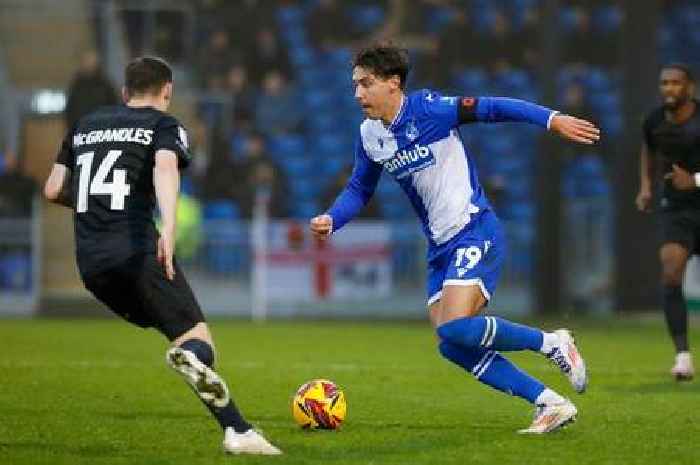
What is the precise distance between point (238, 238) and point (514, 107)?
13140 millimetres

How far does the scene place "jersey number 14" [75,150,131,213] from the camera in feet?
26.2

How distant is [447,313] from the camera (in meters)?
8.88

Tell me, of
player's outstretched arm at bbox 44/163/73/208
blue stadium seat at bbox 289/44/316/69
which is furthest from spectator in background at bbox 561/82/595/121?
player's outstretched arm at bbox 44/163/73/208

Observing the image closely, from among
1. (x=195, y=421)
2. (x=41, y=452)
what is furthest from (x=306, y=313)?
(x=41, y=452)

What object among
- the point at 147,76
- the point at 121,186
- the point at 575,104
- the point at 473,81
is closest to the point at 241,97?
the point at 473,81

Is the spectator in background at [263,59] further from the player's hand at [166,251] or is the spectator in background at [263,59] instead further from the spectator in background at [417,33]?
the player's hand at [166,251]

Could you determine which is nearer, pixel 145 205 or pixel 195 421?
pixel 145 205

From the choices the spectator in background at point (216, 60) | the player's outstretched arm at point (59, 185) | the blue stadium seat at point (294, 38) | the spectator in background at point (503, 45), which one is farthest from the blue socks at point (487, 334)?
the blue stadium seat at point (294, 38)

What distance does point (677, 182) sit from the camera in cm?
1234

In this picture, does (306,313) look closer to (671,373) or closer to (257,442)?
(671,373)

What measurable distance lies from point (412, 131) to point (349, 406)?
215 centimetres

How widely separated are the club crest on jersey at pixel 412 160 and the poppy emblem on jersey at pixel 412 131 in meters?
0.05

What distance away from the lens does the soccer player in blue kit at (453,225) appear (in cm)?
884

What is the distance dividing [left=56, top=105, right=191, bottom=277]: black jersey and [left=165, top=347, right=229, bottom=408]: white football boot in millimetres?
572
